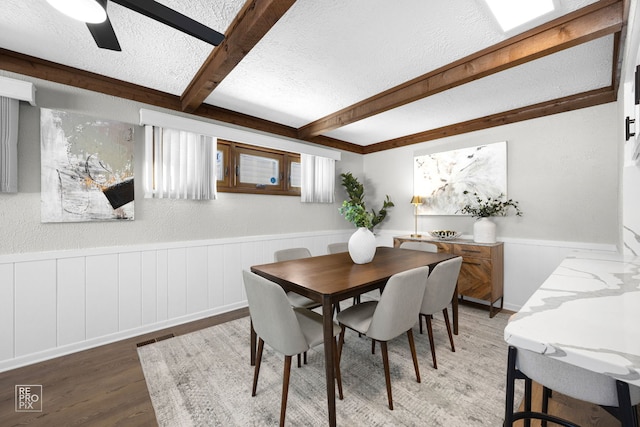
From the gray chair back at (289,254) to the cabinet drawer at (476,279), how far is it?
1961mm

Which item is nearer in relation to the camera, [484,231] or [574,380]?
[574,380]

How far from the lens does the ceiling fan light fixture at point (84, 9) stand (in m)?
1.12

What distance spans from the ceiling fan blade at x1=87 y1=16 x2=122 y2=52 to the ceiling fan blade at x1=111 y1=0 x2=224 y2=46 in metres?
0.27

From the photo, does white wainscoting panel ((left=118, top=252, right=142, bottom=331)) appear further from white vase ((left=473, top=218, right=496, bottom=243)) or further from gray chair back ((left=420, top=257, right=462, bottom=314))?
white vase ((left=473, top=218, right=496, bottom=243))

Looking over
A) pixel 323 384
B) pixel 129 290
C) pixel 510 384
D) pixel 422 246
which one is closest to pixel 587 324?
pixel 510 384

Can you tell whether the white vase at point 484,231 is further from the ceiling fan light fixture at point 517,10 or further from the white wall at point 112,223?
the white wall at point 112,223

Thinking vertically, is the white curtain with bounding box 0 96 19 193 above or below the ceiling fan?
below

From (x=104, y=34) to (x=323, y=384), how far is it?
2.45 metres

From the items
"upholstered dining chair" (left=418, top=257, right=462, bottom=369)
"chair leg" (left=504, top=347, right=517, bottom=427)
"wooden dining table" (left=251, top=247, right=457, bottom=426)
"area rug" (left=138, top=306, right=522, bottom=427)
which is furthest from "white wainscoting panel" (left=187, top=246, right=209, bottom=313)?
"chair leg" (left=504, top=347, right=517, bottom=427)

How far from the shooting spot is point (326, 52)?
1990 mm

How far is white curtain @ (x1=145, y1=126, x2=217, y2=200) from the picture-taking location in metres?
2.62

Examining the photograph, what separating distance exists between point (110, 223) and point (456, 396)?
3154 millimetres

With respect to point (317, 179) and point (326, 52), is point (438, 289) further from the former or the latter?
point (317, 179)

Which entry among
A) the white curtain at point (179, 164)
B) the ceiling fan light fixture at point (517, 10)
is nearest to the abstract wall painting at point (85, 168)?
the white curtain at point (179, 164)
